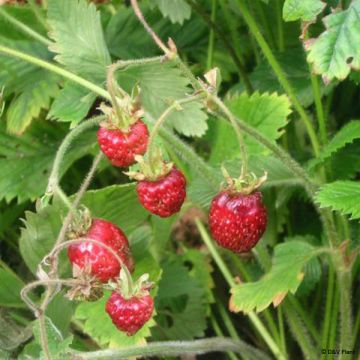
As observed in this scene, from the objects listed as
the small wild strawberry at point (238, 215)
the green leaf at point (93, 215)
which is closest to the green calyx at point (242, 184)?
the small wild strawberry at point (238, 215)

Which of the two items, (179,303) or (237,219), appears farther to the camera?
(179,303)

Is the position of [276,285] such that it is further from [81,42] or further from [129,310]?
[81,42]

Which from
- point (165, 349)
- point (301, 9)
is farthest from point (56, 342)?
point (301, 9)

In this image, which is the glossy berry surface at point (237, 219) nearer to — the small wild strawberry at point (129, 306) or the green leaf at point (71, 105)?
the small wild strawberry at point (129, 306)

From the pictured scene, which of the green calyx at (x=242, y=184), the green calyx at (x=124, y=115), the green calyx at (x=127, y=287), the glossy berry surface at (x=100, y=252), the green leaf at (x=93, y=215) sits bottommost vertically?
the green leaf at (x=93, y=215)

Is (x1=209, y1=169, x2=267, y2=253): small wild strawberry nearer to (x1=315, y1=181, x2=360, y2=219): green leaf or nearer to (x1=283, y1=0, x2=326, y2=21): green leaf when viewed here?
(x1=315, y1=181, x2=360, y2=219): green leaf

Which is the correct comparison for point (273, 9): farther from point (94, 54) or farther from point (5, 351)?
point (5, 351)

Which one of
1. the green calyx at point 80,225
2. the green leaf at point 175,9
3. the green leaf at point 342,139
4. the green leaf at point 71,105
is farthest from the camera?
the green leaf at point 175,9
